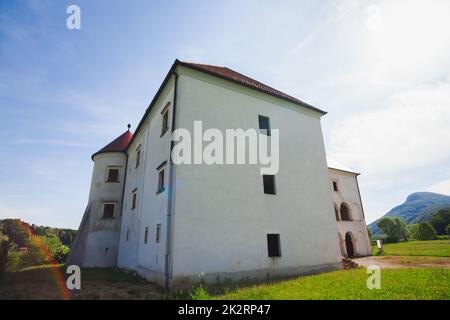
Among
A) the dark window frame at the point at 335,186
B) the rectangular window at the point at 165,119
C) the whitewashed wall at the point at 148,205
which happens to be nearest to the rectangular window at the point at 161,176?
the whitewashed wall at the point at 148,205

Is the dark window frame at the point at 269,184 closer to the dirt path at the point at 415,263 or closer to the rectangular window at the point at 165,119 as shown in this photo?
the rectangular window at the point at 165,119

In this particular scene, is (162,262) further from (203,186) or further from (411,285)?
(411,285)

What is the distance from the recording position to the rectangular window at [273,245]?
438 inches

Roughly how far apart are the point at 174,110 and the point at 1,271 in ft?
45.8

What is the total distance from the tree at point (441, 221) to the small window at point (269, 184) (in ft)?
256

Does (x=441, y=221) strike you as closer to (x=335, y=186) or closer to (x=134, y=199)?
(x=335, y=186)

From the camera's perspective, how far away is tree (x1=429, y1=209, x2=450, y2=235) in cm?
6284

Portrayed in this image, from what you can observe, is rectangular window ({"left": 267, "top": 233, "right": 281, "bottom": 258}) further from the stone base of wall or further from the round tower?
the round tower

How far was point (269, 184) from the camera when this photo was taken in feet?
40.4

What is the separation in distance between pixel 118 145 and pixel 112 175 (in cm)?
318

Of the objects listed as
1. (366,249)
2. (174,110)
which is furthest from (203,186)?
(366,249)

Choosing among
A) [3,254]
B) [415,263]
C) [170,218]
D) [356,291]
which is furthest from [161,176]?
[415,263]

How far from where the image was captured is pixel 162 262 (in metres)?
9.12

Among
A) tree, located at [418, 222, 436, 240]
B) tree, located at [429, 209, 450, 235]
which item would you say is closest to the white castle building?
tree, located at [418, 222, 436, 240]
